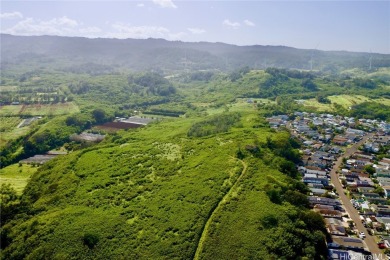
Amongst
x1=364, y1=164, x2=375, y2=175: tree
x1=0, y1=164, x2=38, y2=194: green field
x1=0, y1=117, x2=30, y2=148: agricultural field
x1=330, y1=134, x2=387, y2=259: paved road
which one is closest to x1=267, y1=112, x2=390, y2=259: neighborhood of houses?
x1=364, y1=164, x2=375, y2=175: tree

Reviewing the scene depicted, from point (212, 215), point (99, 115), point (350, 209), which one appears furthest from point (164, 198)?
point (99, 115)

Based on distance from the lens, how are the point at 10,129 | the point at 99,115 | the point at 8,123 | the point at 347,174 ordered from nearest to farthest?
the point at 347,174 → the point at 10,129 → the point at 8,123 → the point at 99,115

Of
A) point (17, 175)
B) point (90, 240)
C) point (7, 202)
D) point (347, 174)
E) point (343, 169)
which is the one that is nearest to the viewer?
point (90, 240)

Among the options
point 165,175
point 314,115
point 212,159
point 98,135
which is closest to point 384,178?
point 212,159

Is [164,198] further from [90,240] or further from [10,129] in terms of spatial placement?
[10,129]

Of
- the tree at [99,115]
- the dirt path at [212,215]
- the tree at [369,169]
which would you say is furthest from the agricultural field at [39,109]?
the tree at [369,169]

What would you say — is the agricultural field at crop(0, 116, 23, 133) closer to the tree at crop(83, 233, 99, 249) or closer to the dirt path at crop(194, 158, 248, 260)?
the tree at crop(83, 233, 99, 249)

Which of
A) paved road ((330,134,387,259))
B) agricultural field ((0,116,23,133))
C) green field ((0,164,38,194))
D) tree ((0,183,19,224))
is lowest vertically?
green field ((0,164,38,194))

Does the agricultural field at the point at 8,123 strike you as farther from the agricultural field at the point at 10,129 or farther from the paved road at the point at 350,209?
the paved road at the point at 350,209
